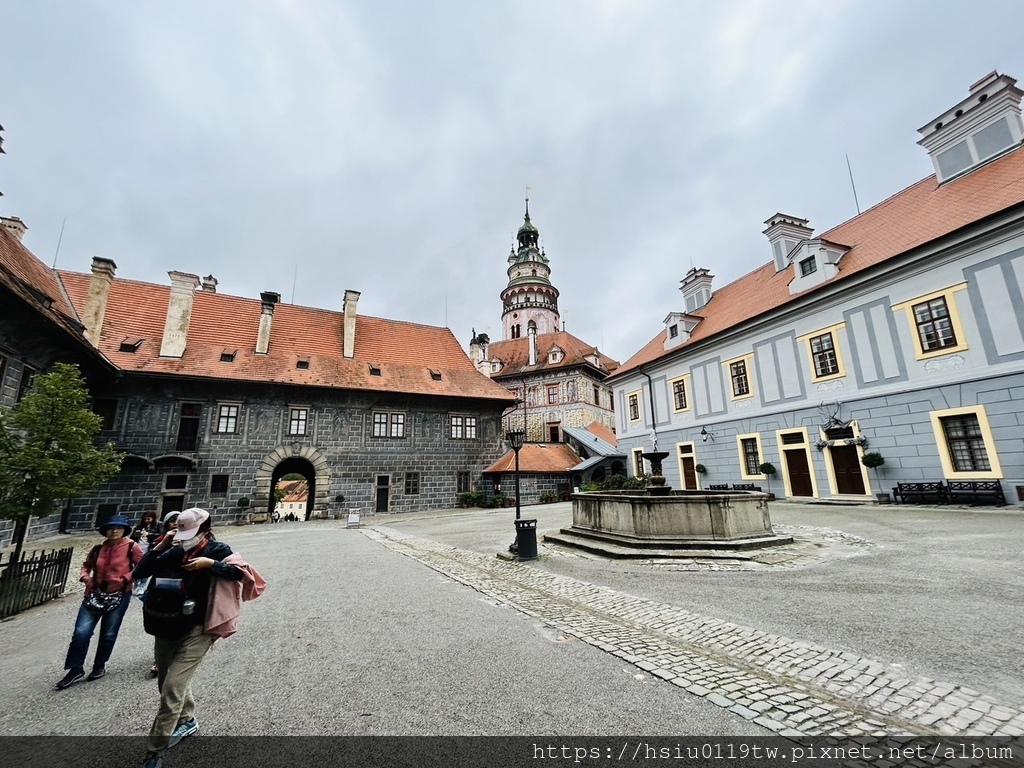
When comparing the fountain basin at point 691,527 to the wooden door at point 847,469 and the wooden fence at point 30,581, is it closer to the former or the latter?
the wooden door at point 847,469

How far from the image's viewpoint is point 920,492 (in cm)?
1429

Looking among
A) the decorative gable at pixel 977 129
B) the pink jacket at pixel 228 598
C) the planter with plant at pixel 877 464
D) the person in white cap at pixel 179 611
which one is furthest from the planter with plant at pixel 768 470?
the person in white cap at pixel 179 611

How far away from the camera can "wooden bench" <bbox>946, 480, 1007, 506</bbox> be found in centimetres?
1265

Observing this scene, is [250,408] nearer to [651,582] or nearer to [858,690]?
[651,582]

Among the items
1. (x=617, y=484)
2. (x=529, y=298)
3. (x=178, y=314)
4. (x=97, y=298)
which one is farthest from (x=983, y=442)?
(x=529, y=298)

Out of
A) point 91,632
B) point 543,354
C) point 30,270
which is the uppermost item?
point 543,354

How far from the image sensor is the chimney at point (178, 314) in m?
22.3

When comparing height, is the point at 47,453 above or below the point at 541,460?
below

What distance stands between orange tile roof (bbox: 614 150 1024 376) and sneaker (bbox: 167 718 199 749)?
A: 21.1 meters

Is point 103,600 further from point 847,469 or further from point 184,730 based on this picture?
point 847,469

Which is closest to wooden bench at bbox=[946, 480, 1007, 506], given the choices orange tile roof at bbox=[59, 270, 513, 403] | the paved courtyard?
the paved courtyard

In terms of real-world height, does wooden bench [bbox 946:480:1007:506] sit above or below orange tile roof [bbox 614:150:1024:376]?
below

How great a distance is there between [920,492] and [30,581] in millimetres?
22562

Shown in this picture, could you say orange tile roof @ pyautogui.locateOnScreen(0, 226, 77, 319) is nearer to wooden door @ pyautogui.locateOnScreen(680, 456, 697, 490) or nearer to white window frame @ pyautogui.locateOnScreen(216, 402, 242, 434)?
white window frame @ pyautogui.locateOnScreen(216, 402, 242, 434)
